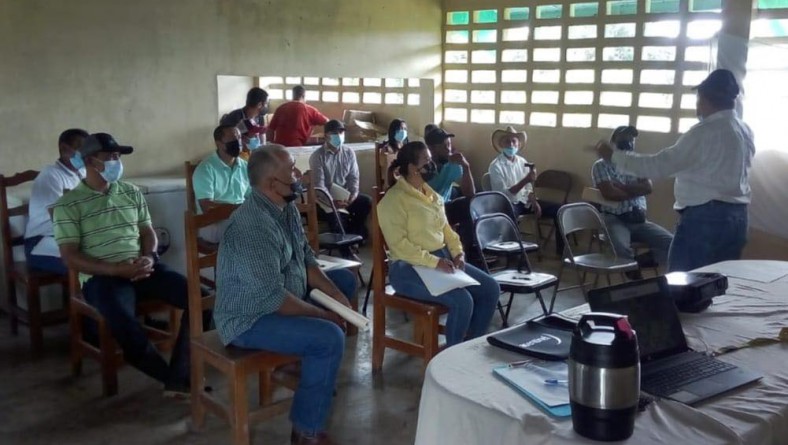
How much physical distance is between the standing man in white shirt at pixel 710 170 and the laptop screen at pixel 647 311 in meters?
1.31

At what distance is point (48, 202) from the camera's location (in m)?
3.82

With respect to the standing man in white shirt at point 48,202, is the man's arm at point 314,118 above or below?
above

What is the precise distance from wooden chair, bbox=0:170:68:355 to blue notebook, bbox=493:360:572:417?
3005 millimetres

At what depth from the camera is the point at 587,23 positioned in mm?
5961

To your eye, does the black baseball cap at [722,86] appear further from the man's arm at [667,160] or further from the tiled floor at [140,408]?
the tiled floor at [140,408]

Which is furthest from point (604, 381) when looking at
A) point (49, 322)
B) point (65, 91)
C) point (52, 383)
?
point (65, 91)

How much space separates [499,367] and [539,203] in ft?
14.8

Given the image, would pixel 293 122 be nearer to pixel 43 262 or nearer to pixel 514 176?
pixel 514 176

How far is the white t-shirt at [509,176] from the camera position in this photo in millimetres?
5664

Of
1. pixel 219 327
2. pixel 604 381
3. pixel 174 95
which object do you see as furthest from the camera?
pixel 174 95

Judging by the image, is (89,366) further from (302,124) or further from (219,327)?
(302,124)

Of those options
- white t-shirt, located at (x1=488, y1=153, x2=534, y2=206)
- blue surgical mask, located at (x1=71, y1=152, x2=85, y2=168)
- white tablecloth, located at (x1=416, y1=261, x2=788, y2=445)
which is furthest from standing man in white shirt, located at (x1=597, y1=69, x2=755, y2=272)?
blue surgical mask, located at (x1=71, y1=152, x2=85, y2=168)

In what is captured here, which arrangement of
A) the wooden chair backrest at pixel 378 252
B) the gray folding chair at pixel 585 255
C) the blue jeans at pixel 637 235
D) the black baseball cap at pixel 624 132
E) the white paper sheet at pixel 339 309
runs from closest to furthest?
the white paper sheet at pixel 339 309
the wooden chair backrest at pixel 378 252
the gray folding chair at pixel 585 255
the blue jeans at pixel 637 235
the black baseball cap at pixel 624 132

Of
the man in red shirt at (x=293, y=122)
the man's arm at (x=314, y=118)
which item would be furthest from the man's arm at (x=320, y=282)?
the man's arm at (x=314, y=118)
